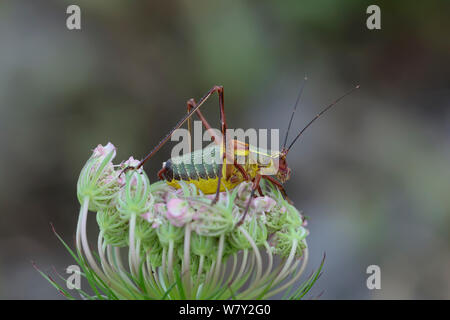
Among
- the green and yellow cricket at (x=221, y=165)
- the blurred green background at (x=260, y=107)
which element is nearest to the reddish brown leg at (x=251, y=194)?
the green and yellow cricket at (x=221, y=165)

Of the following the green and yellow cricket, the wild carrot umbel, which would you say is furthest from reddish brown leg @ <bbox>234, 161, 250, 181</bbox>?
the wild carrot umbel

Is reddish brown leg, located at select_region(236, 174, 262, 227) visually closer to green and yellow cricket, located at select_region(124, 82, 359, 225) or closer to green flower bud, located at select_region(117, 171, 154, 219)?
green and yellow cricket, located at select_region(124, 82, 359, 225)

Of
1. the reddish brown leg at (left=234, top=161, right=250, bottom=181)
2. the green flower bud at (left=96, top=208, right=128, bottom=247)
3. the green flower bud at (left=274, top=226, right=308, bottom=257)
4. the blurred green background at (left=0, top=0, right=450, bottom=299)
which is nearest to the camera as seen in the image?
the green flower bud at (left=96, top=208, right=128, bottom=247)

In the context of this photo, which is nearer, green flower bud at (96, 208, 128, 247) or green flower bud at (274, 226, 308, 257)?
green flower bud at (96, 208, 128, 247)

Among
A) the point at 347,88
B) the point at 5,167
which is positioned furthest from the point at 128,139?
the point at 347,88

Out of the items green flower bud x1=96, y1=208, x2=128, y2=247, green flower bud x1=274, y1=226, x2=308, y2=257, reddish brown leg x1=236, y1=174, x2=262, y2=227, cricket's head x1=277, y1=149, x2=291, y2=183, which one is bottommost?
green flower bud x1=274, y1=226, x2=308, y2=257

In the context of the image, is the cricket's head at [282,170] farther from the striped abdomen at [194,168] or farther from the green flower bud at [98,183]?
the green flower bud at [98,183]

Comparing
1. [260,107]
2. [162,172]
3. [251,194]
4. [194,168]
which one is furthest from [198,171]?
[260,107]
